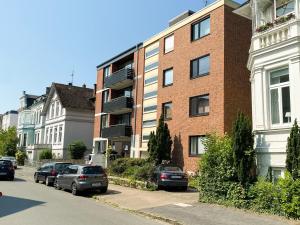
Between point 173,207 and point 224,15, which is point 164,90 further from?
point 173,207

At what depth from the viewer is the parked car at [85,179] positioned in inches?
768

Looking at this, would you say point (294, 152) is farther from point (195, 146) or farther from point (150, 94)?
point (150, 94)

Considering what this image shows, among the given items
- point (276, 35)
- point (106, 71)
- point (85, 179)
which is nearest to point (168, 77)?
point (85, 179)

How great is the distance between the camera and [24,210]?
13.1 metres

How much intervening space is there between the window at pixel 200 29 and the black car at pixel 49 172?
12.9 m

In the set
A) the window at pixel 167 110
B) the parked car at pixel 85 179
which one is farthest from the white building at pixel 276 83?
the window at pixel 167 110

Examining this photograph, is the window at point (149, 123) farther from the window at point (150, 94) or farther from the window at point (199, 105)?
the window at point (199, 105)

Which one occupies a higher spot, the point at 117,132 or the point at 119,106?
the point at 119,106

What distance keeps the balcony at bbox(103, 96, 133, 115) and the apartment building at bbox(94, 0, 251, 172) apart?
0.31 ft

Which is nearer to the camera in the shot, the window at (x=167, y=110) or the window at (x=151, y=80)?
the window at (x=167, y=110)

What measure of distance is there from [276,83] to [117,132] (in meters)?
22.3

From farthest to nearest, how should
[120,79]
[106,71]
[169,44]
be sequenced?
[106,71] < [120,79] < [169,44]

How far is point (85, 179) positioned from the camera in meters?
19.5

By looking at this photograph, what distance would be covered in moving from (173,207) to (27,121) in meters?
55.7
